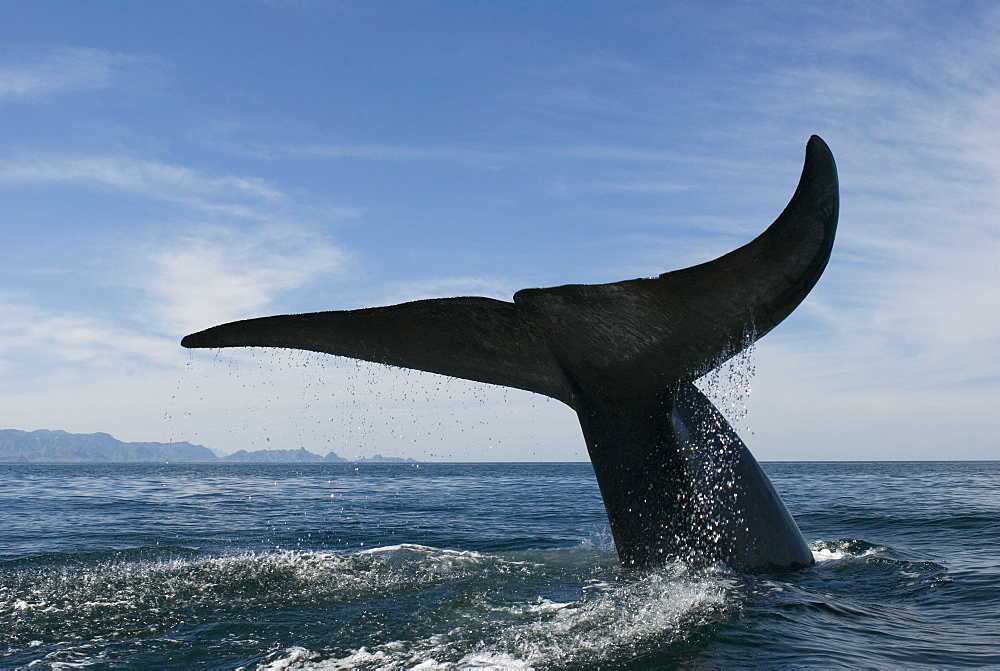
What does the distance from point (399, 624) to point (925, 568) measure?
4.55m

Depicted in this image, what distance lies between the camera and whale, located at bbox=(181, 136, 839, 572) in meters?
3.36

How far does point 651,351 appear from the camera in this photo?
3930 millimetres

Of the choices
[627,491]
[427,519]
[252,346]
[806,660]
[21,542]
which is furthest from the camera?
[427,519]

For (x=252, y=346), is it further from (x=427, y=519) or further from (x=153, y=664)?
(x=427, y=519)

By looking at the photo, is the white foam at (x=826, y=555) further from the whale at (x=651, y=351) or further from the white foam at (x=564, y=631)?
the white foam at (x=564, y=631)

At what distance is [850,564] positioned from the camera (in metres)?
6.14

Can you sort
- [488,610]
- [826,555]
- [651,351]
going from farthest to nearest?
[826,555]
[488,610]
[651,351]

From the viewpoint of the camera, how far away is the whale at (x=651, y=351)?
3.36 m

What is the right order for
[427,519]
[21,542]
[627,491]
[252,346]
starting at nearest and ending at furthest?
[252,346], [627,491], [21,542], [427,519]

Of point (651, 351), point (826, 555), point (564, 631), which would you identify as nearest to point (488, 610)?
point (564, 631)

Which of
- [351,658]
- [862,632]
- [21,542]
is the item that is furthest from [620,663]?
[21,542]

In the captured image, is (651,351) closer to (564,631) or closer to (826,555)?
(564,631)

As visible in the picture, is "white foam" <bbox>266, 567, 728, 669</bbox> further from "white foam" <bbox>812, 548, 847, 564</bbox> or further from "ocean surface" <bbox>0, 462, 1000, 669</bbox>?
"white foam" <bbox>812, 548, 847, 564</bbox>

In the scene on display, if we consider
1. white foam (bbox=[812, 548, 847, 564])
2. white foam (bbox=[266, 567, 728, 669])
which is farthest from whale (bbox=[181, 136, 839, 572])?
white foam (bbox=[812, 548, 847, 564])
